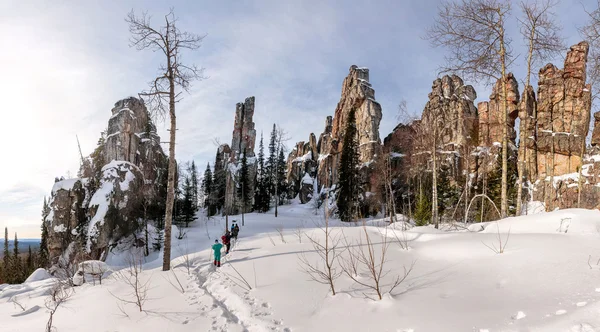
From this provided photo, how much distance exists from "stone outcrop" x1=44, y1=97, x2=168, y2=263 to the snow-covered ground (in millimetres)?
14744

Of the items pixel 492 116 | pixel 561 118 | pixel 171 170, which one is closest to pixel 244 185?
pixel 171 170

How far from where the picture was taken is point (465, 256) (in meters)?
5.42

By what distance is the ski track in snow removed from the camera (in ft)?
14.3

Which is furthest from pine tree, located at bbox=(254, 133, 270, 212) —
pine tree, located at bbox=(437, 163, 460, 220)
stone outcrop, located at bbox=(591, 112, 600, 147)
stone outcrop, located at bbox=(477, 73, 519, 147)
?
stone outcrop, located at bbox=(591, 112, 600, 147)

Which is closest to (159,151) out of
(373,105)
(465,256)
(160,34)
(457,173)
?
(160,34)

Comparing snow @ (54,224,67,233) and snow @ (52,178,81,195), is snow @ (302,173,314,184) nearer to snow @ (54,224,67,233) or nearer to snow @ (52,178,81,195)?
snow @ (52,178,81,195)

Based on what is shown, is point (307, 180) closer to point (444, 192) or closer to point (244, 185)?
point (244, 185)

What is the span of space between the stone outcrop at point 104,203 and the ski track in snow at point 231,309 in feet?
55.7

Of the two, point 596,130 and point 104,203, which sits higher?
point 596,130

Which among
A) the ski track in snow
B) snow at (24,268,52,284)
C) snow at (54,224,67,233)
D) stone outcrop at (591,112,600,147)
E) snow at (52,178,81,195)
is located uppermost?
stone outcrop at (591,112,600,147)

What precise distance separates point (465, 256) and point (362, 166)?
37162 millimetres

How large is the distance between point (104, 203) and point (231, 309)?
67.9 ft

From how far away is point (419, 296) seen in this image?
13.4ft

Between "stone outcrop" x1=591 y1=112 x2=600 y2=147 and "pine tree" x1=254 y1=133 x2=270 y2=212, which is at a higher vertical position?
"stone outcrop" x1=591 y1=112 x2=600 y2=147
